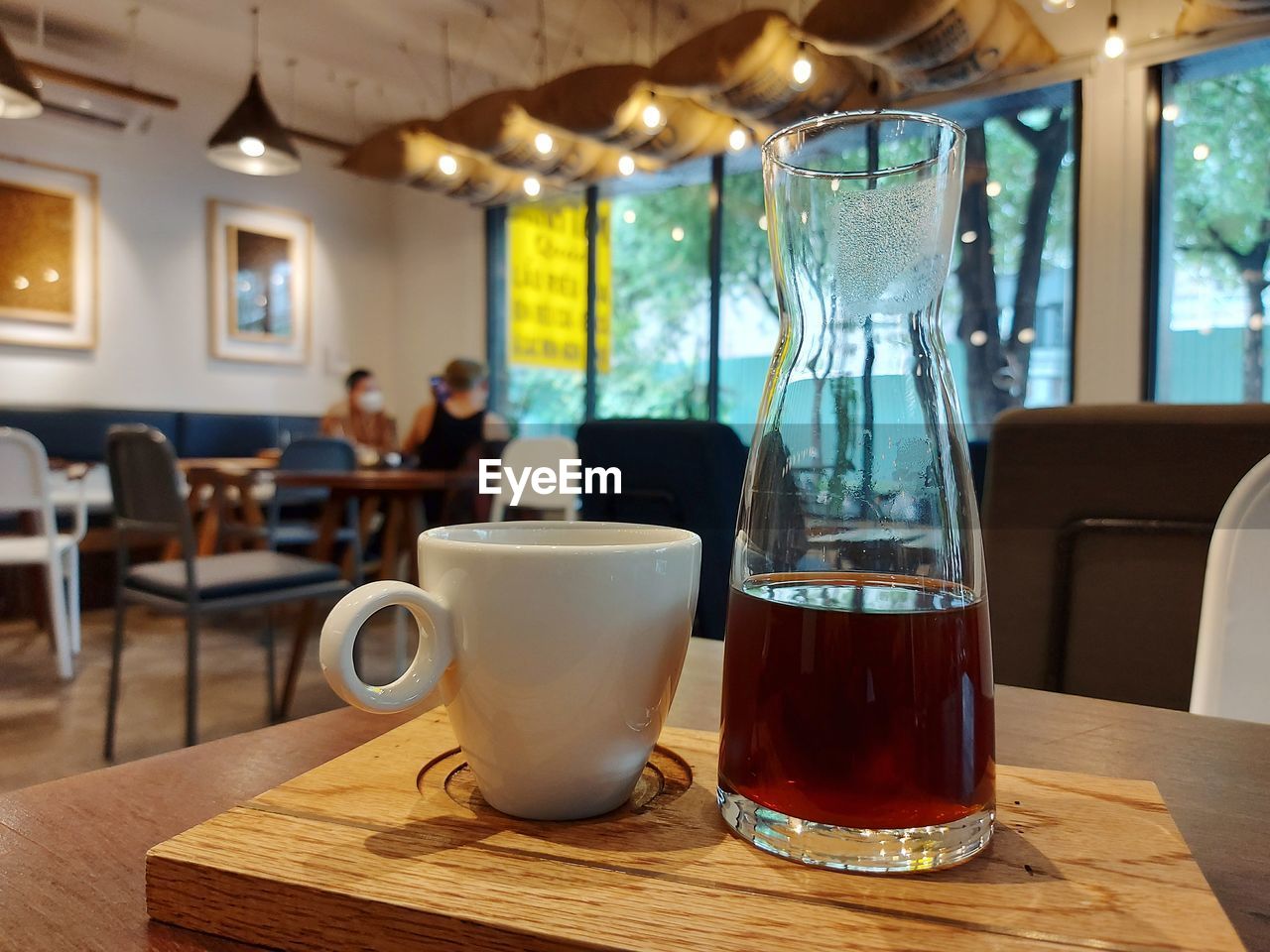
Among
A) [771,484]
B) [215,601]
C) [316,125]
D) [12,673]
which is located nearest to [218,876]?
[771,484]

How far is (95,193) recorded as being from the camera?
5.09 m

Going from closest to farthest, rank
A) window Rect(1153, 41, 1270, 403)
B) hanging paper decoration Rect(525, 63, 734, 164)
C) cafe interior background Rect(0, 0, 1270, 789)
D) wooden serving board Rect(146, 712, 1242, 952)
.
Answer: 1. wooden serving board Rect(146, 712, 1242, 952)
2. cafe interior background Rect(0, 0, 1270, 789)
3. window Rect(1153, 41, 1270, 403)
4. hanging paper decoration Rect(525, 63, 734, 164)

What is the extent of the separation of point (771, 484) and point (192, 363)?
5998mm

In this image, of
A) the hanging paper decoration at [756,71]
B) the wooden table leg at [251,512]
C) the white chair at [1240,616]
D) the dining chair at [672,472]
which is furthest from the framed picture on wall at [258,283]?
the white chair at [1240,616]

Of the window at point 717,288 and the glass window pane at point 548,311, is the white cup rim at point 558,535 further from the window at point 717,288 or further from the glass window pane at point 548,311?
the glass window pane at point 548,311

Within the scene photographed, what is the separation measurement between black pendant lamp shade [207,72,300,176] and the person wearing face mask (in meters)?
1.45

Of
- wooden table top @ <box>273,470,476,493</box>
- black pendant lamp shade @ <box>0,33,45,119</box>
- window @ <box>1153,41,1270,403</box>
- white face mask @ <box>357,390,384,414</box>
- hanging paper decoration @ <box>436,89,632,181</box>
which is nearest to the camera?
wooden table top @ <box>273,470,476,493</box>

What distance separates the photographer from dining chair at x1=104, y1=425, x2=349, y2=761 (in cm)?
219

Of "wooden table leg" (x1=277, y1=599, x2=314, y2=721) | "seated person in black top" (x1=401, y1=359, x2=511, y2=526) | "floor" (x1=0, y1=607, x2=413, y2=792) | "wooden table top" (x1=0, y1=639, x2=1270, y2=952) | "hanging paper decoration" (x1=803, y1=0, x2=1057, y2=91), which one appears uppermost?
→ "hanging paper decoration" (x1=803, y1=0, x2=1057, y2=91)

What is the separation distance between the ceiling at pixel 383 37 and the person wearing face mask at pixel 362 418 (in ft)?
5.82

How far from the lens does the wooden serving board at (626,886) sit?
0.89 ft

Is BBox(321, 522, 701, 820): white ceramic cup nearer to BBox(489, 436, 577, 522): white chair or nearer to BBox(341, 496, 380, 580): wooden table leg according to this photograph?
BBox(489, 436, 577, 522): white chair

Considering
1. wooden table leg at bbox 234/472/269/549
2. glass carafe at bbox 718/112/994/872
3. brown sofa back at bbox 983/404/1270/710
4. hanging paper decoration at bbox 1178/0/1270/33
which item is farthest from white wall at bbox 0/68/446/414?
glass carafe at bbox 718/112/994/872

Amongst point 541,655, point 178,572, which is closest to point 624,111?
point 178,572
